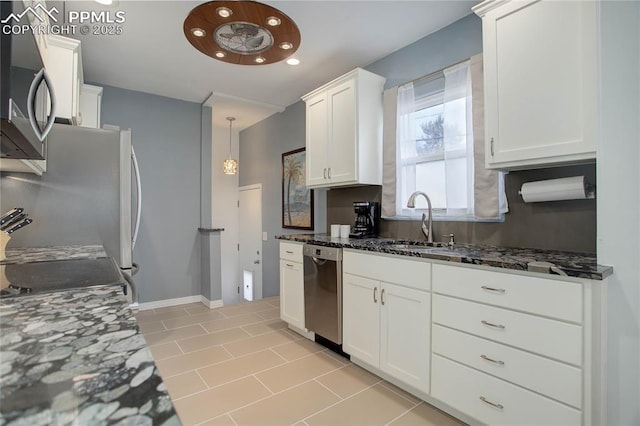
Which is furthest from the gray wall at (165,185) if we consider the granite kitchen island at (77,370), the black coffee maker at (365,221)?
the granite kitchen island at (77,370)

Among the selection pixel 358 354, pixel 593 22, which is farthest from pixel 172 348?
pixel 593 22

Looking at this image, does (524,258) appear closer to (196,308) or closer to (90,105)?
(196,308)

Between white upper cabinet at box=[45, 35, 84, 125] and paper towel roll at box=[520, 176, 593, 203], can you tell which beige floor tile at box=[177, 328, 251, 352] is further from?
paper towel roll at box=[520, 176, 593, 203]

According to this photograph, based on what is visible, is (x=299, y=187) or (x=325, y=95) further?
(x=299, y=187)

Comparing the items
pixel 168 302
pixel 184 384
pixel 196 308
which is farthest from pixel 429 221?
pixel 168 302

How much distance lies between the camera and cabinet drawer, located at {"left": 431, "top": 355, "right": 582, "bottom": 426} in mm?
1429

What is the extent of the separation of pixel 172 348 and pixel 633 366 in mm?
3082

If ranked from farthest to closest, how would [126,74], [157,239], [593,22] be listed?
[157,239] → [126,74] → [593,22]

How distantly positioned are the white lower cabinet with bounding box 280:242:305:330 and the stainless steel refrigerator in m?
1.34

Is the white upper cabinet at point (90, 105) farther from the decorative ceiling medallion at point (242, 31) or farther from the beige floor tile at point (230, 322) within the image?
the beige floor tile at point (230, 322)

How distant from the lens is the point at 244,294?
5.72 m

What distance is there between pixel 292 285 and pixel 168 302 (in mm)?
2019

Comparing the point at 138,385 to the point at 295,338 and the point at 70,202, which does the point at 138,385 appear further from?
the point at 295,338

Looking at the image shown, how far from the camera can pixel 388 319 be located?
2.19 meters
